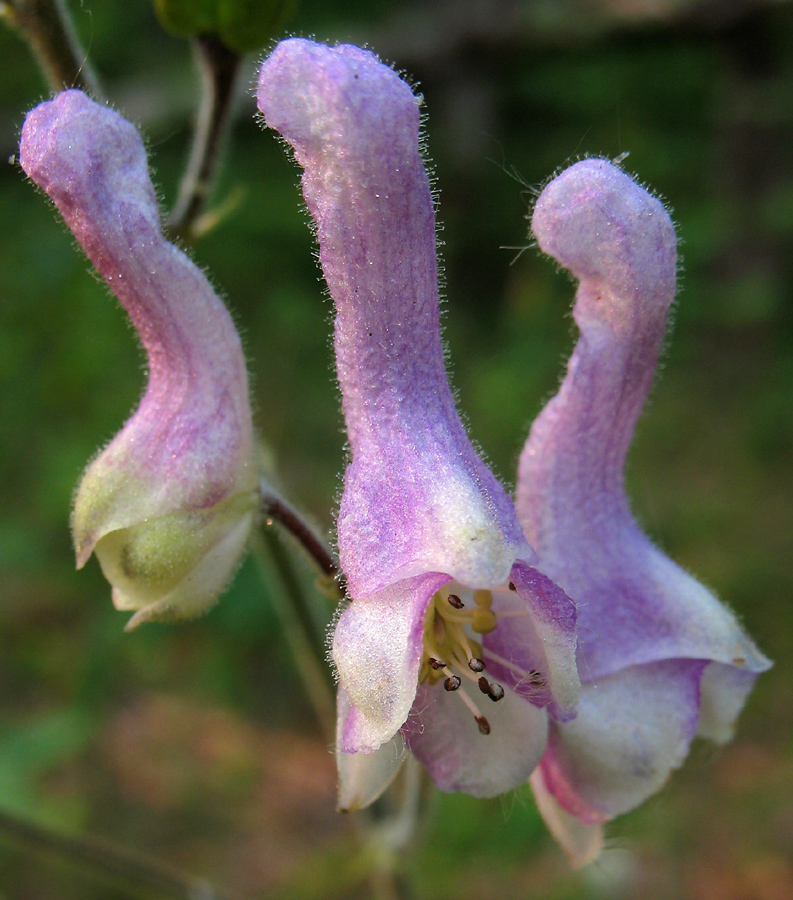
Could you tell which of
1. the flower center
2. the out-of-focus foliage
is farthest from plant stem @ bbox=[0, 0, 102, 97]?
the flower center

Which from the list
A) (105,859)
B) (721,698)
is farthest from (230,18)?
(105,859)

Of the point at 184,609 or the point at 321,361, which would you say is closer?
the point at 184,609

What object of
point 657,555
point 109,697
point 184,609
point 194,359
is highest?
point 194,359

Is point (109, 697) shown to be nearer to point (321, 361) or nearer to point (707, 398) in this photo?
point (321, 361)

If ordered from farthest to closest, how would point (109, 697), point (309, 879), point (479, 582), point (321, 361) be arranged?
point (321, 361) → point (109, 697) → point (309, 879) → point (479, 582)

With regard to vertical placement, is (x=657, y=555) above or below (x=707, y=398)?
above

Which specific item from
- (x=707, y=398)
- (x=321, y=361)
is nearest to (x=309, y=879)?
(x=321, y=361)

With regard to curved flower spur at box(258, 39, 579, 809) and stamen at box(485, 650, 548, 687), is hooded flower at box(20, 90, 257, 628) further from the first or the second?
stamen at box(485, 650, 548, 687)
